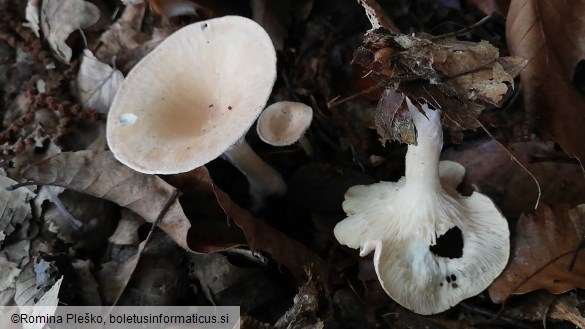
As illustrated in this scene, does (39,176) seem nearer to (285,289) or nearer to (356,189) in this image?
(285,289)

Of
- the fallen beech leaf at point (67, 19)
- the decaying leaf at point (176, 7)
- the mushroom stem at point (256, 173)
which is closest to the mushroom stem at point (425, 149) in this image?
the mushroom stem at point (256, 173)

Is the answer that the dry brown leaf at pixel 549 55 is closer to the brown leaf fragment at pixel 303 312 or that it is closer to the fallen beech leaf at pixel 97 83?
the brown leaf fragment at pixel 303 312

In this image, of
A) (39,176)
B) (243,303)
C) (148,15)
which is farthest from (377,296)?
(148,15)

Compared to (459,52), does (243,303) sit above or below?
below

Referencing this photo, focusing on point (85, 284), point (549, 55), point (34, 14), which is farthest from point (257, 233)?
point (34, 14)

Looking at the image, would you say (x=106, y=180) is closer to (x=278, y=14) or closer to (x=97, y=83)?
(x=97, y=83)

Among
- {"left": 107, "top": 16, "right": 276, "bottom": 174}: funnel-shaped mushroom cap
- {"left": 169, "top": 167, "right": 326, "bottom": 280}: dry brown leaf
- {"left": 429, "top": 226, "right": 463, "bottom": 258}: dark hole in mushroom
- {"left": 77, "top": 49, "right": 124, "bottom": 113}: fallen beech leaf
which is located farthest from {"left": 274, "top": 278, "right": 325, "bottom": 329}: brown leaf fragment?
{"left": 77, "top": 49, "right": 124, "bottom": 113}: fallen beech leaf

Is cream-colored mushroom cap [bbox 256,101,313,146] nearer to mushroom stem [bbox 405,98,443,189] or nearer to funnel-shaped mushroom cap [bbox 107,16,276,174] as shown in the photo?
funnel-shaped mushroom cap [bbox 107,16,276,174]

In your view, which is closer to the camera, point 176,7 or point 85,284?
point 85,284
